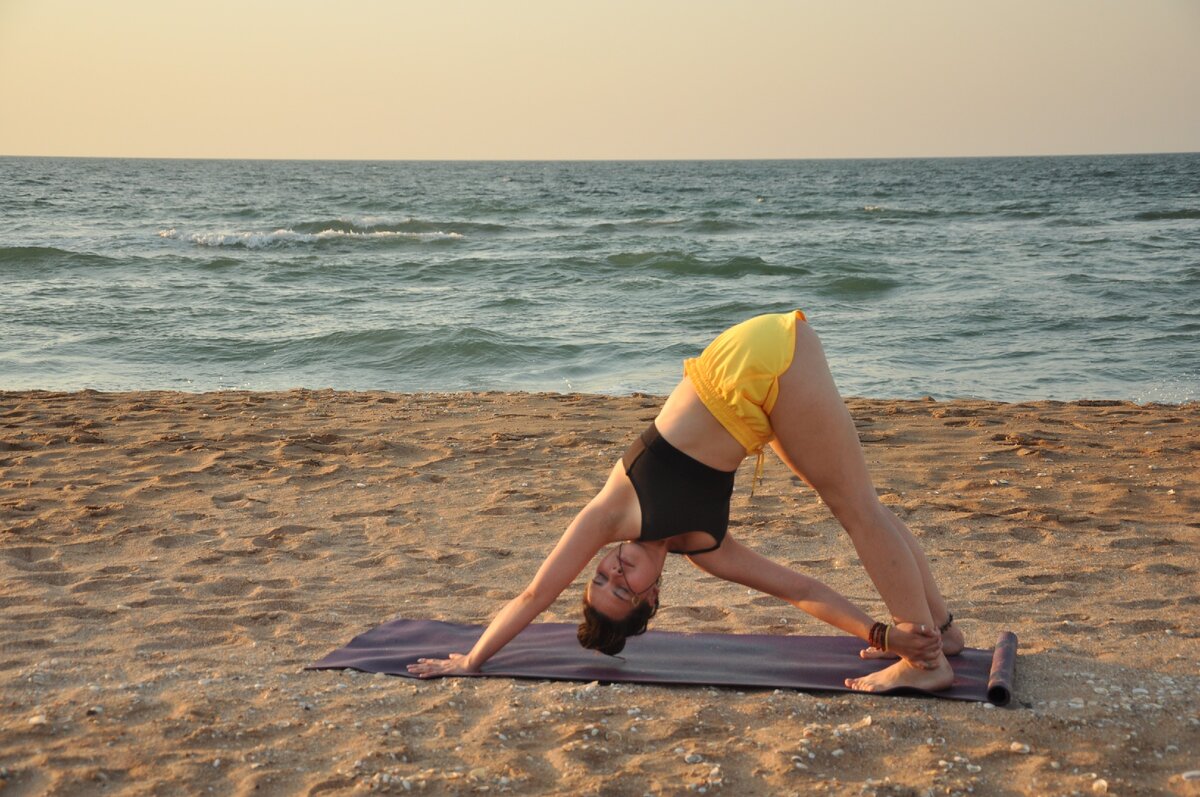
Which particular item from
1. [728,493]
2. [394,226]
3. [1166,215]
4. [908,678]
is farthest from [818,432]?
[1166,215]

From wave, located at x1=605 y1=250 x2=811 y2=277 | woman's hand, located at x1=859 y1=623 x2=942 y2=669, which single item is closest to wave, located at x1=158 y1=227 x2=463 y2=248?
wave, located at x1=605 y1=250 x2=811 y2=277

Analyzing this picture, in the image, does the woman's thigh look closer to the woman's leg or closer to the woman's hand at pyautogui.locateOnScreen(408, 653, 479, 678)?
the woman's leg

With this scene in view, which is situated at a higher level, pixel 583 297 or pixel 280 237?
pixel 280 237

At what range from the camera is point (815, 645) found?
172 inches

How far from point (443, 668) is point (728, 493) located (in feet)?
4.00

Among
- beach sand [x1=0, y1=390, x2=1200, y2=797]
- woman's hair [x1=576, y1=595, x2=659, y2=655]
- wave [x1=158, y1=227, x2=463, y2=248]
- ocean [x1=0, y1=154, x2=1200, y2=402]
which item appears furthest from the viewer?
wave [x1=158, y1=227, x2=463, y2=248]

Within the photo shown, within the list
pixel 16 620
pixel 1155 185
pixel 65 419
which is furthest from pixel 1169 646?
pixel 1155 185

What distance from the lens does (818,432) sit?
353 centimetres

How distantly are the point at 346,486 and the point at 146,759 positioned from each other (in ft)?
11.9

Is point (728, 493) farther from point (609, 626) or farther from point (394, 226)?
point (394, 226)

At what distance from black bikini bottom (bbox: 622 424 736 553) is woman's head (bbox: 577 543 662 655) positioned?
0.31 ft

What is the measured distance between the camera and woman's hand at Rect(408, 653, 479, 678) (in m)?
4.04

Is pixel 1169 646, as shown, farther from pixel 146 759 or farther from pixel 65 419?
pixel 65 419

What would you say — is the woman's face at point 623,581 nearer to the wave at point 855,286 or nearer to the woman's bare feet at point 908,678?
the woman's bare feet at point 908,678
